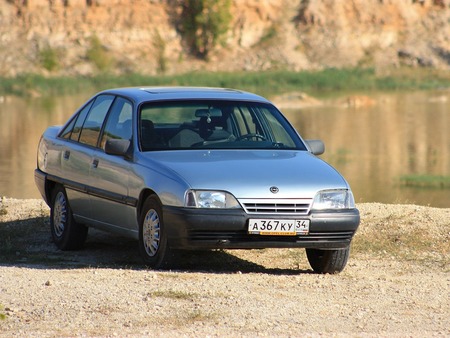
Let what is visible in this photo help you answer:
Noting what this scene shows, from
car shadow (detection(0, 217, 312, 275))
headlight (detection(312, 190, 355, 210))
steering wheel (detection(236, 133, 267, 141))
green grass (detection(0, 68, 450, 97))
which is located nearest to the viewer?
headlight (detection(312, 190, 355, 210))

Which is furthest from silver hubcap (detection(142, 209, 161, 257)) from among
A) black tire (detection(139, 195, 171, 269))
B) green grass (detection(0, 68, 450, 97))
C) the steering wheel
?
green grass (detection(0, 68, 450, 97))

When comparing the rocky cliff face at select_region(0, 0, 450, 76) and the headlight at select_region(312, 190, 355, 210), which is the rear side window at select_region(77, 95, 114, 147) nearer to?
the headlight at select_region(312, 190, 355, 210)

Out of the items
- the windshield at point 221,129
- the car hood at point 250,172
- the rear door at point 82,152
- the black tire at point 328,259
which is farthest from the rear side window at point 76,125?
the black tire at point 328,259

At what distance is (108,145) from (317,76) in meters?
56.1

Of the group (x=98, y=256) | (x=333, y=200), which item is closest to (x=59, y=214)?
(x=98, y=256)

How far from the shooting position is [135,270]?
905cm

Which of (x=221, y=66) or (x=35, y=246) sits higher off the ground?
(x=35, y=246)

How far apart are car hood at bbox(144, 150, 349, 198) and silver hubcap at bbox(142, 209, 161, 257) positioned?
39 centimetres

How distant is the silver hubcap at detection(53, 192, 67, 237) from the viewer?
1098 centimetres

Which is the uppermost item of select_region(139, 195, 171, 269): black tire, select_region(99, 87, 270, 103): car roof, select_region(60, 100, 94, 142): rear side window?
select_region(99, 87, 270, 103): car roof

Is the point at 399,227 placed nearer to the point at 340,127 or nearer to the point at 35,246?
the point at 35,246

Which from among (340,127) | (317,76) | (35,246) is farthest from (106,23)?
(35,246)

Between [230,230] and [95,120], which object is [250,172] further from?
[95,120]

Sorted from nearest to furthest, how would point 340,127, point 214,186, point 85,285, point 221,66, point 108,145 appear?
point 85,285, point 214,186, point 108,145, point 340,127, point 221,66
